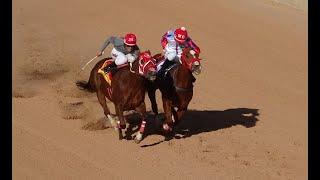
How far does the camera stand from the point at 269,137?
15555 millimetres

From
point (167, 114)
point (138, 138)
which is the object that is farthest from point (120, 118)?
point (167, 114)

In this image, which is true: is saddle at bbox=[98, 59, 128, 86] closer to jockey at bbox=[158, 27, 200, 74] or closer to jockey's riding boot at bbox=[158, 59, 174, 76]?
jockey's riding boot at bbox=[158, 59, 174, 76]

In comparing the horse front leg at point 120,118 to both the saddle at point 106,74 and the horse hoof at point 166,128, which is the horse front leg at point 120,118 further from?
the horse hoof at point 166,128

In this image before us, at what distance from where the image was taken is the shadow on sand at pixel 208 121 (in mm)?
15430

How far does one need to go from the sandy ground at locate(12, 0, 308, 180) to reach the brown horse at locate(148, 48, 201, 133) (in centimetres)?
58

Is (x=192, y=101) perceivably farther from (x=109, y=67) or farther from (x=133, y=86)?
(x=133, y=86)

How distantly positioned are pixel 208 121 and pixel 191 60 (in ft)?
9.46

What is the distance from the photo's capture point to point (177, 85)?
14242 mm

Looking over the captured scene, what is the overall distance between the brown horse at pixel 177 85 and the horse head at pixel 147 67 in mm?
829

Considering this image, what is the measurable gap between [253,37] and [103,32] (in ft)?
15.7

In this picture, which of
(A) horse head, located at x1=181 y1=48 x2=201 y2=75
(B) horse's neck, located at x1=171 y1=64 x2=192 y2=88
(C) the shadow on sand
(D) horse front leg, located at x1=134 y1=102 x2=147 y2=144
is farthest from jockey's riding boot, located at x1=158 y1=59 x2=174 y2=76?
(C) the shadow on sand

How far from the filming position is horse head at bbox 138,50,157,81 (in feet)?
44.0

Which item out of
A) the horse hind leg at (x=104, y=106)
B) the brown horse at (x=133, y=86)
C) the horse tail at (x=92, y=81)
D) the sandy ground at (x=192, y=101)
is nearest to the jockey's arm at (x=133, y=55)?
the brown horse at (x=133, y=86)

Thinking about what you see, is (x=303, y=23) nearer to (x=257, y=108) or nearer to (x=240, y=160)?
(x=257, y=108)
